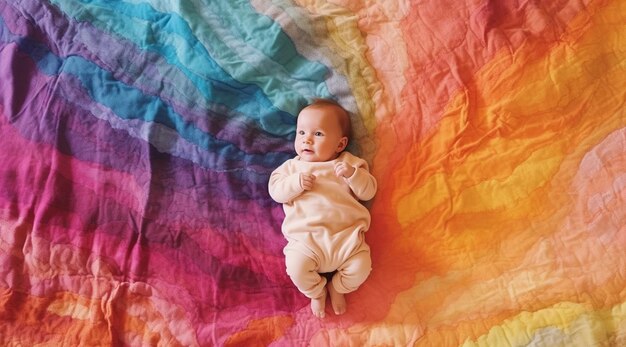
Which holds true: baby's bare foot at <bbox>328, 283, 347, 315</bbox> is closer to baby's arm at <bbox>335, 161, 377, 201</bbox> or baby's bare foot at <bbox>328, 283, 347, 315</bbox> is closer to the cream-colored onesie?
the cream-colored onesie

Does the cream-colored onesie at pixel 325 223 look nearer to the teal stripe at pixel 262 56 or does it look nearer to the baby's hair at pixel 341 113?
the baby's hair at pixel 341 113

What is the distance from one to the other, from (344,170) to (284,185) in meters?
0.13

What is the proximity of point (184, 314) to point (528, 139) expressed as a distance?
799 mm

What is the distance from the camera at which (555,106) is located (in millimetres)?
1176

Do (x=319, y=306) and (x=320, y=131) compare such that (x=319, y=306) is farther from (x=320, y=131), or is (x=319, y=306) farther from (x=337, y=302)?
(x=320, y=131)

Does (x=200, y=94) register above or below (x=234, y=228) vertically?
above

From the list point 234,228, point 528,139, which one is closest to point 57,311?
point 234,228

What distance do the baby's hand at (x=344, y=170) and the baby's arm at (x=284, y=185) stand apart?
62 millimetres

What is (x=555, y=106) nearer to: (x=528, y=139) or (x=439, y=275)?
(x=528, y=139)

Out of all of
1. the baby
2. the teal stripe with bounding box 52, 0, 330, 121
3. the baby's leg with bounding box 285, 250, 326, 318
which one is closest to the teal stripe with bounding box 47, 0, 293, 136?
the teal stripe with bounding box 52, 0, 330, 121

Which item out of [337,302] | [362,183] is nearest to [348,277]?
[337,302]

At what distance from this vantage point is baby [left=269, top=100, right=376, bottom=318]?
1105 mm

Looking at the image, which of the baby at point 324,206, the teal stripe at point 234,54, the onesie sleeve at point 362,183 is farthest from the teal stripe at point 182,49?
the onesie sleeve at point 362,183

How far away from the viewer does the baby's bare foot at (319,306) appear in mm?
1111
